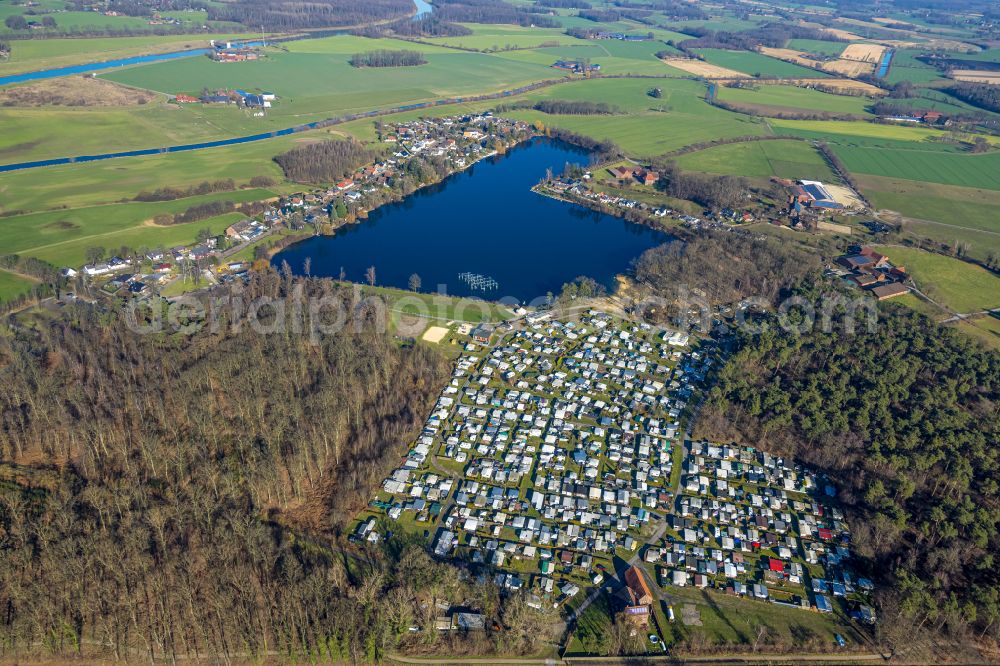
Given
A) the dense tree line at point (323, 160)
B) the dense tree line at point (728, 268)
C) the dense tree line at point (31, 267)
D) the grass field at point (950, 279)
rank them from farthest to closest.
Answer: the dense tree line at point (323, 160), the dense tree line at point (728, 268), the grass field at point (950, 279), the dense tree line at point (31, 267)

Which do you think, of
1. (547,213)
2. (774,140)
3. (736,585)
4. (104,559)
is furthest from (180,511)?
(774,140)

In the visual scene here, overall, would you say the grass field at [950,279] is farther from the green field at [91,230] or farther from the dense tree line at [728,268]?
the green field at [91,230]

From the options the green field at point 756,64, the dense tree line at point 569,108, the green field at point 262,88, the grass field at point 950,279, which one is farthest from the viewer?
the green field at point 756,64

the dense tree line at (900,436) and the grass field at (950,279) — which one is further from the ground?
the grass field at (950,279)

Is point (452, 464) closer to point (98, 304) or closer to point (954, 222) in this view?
point (98, 304)

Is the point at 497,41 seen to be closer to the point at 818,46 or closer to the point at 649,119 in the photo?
the point at 649,119

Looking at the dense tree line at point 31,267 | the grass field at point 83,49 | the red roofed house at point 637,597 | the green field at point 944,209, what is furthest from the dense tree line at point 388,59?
the red roofed house at point 637,597
